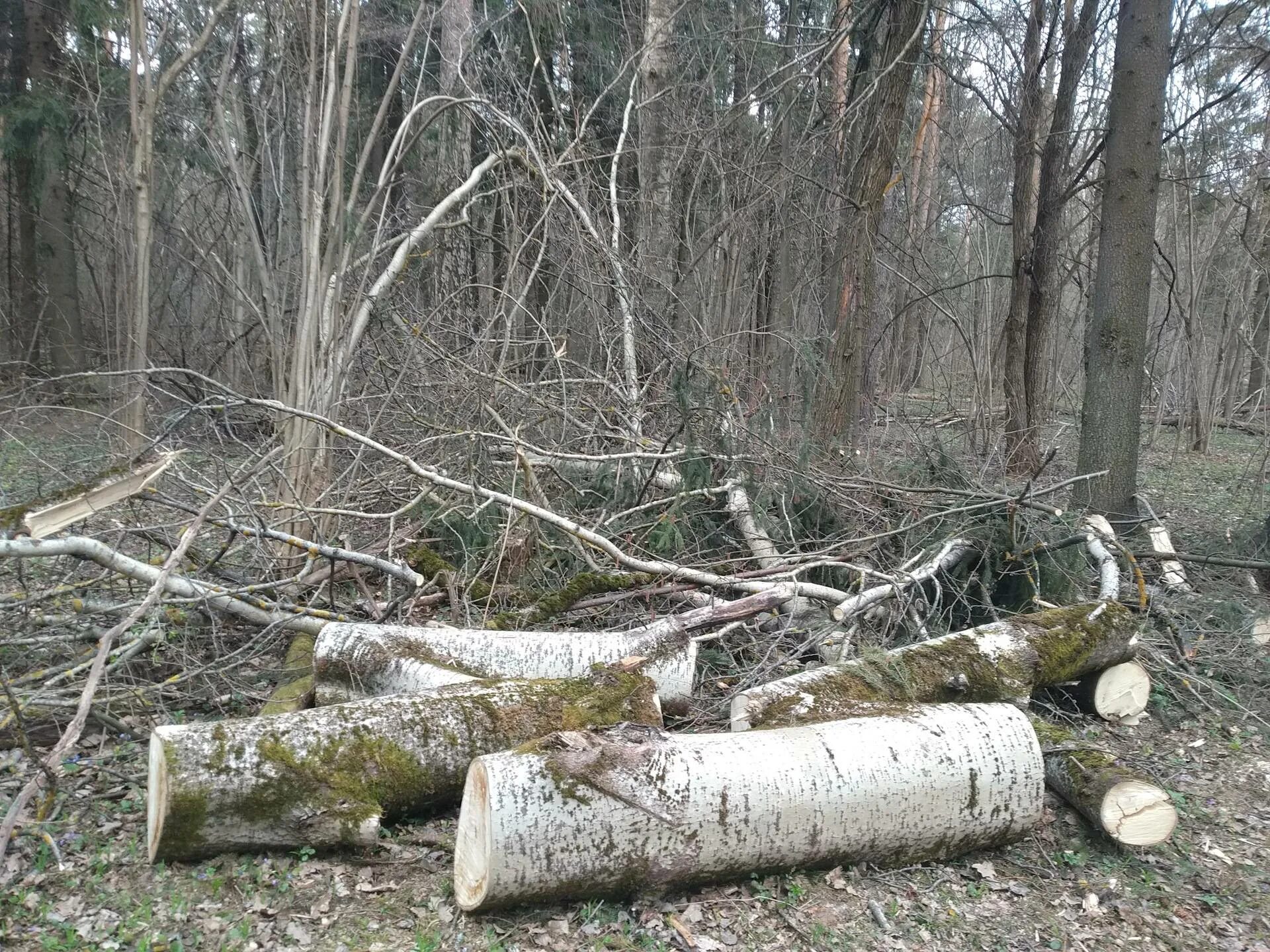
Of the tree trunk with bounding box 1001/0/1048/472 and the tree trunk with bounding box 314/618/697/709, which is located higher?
the tree trunk with bounding box 1001/0/1048/472

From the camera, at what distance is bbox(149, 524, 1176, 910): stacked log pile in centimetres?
281

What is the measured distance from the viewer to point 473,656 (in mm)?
4004

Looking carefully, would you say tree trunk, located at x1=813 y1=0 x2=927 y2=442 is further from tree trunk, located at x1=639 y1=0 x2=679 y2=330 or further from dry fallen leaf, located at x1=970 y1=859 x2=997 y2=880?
dry fallen leaf, located at x1=970 y1=859 x2=997 y2=880

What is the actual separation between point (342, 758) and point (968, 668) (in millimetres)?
2764

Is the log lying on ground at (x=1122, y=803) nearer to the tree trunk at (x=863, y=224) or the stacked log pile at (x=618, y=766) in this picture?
the stacked log pile at (x=618, y=766)

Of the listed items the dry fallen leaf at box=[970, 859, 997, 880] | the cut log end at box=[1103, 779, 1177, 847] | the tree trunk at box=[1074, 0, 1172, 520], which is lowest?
the dry fallen leaf at box=[970, 859, 997, 880]

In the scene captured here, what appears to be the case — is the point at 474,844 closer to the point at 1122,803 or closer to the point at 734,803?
the point at 734,803

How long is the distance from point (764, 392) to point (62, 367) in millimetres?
12199

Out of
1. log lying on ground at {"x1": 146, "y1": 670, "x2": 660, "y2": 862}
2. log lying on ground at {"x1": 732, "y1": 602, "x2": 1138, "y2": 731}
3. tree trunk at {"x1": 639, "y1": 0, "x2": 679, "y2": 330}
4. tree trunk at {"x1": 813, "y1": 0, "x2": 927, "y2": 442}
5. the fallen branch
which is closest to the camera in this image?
log lying on ground at {"x1": 146, "y1": 670, "x2": 660, "y2": 862}

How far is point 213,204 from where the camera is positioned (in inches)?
445

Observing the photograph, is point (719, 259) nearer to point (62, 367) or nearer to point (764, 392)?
point (764, 392)

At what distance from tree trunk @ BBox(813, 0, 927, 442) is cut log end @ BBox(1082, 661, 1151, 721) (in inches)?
130

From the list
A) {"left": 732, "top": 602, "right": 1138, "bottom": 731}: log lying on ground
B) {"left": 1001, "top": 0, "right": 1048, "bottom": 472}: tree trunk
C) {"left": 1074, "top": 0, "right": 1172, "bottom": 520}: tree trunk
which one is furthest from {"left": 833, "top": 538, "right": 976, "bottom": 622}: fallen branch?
{"left": 1001, "top": 0, "right": 1048, "bottom": 472}: tree trunk

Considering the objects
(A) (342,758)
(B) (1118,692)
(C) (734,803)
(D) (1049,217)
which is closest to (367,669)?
(A) (342,758)
